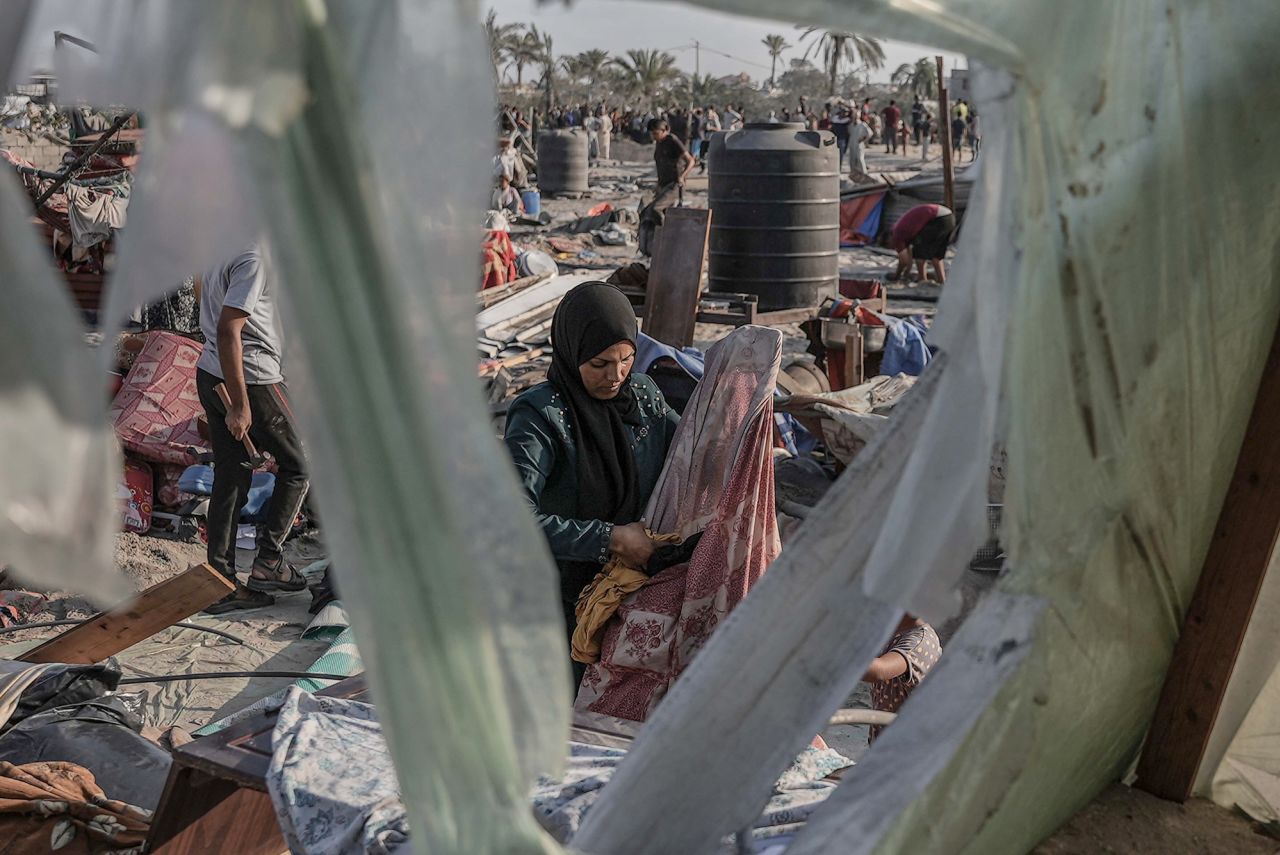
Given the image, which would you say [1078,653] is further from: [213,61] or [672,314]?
[672,314]

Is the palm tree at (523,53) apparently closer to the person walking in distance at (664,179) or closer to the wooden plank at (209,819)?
the person walking in distance at (664,179)

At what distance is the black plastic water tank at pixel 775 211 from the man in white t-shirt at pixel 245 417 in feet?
19.2

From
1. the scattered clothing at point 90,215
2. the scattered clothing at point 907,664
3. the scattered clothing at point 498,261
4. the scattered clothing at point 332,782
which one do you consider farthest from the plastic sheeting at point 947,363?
the scattered clothing at point 90,215

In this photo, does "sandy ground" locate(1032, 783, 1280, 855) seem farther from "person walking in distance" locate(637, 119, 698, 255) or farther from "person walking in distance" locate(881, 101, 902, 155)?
"person walking in distance" locate(881, 101, 902, 155)

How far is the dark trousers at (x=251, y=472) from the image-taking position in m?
4.93

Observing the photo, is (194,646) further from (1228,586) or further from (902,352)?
(902,352)

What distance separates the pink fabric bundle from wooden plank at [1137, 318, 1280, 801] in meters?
1.20

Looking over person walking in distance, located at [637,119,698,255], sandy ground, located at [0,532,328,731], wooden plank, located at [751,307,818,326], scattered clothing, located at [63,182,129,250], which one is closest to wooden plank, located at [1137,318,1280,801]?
sandy ground, located at [0,532,328,731]

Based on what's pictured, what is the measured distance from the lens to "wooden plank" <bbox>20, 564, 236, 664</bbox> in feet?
10.9

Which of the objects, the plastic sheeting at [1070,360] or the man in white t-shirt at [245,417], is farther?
the man in white t-shirt at [245,417]

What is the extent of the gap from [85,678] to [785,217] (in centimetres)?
777

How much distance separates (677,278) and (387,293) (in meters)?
7.41

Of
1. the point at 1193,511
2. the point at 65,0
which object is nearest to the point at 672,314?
the point at 1193,511

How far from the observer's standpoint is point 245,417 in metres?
4.82
